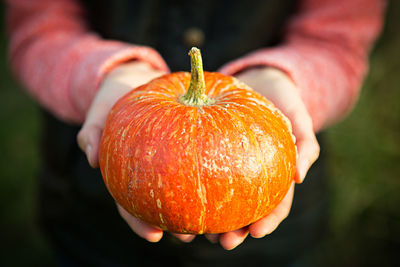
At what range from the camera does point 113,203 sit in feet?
7.98

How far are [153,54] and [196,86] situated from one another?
636 mm

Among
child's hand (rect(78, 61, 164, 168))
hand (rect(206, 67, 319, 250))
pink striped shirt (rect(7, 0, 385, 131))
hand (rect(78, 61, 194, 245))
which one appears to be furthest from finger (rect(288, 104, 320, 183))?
child's hand (rect(78, 61, 164, 168))

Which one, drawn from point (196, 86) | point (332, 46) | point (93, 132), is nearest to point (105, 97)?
point (93, 132)

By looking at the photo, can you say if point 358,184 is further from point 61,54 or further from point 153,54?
point 61,54

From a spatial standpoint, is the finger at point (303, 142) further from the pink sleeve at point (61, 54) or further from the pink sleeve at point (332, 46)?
the pink sleeve at point (61, 54)

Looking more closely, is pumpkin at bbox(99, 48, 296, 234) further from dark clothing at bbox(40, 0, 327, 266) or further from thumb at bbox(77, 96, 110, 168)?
dark clothing at bbox(40, 0, 327, 266)

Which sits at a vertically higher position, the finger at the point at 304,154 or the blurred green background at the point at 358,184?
the finger at the point at 304,154

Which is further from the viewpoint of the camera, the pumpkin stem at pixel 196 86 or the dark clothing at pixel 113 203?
the dark clothing at pixel 113 203

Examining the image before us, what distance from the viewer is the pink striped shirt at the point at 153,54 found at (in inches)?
83.0

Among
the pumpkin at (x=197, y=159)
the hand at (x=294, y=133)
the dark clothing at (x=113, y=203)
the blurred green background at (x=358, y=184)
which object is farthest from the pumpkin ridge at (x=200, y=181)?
the blurred green background at (x=358, y=184)

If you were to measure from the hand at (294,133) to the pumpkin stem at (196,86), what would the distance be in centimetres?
44

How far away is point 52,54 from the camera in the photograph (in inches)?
93.4

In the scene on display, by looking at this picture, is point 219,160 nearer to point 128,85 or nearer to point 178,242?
point 128,85

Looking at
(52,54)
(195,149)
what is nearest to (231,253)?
(195,149)
